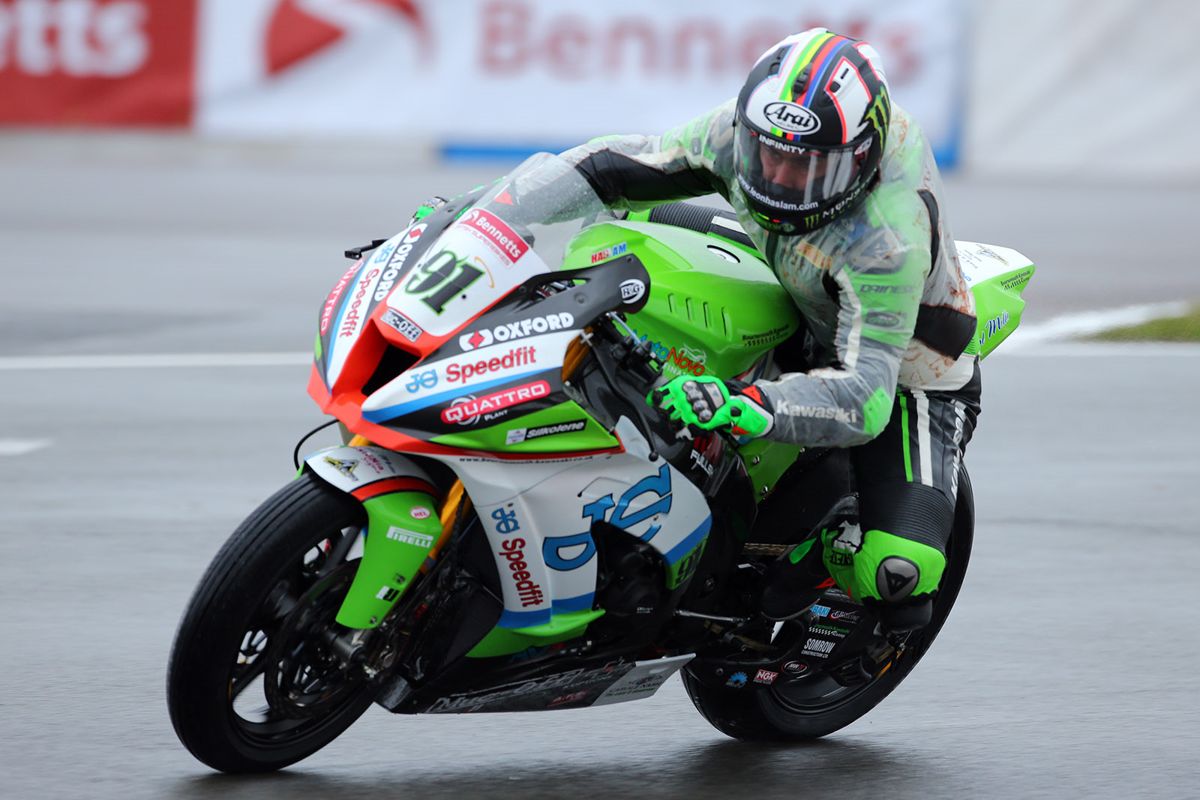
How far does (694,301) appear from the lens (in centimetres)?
411

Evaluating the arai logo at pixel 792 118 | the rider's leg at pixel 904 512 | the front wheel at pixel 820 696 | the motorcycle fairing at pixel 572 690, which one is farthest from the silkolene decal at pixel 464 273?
the front wheel at pixel 820 696

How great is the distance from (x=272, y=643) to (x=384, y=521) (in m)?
0.36

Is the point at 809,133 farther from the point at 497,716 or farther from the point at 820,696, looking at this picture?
the point at 497,716

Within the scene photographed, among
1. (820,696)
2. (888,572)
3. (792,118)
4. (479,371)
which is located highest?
(792,118)

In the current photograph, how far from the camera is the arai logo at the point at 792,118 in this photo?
3.93 metres

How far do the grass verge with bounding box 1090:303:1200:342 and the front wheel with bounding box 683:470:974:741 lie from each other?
537 centimetres

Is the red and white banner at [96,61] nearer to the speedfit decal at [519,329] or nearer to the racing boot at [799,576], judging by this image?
the racing boot at [799,576]

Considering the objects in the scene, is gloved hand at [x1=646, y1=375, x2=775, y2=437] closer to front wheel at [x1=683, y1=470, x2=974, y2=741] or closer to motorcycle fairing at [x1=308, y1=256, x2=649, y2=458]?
motorcycle fairing at [x1=308, y1=256, x2=649, y2=458]

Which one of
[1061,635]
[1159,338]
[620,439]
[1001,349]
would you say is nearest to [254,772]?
[620,439]

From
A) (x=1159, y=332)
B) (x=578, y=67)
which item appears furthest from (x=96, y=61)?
(x=1159, y=332)

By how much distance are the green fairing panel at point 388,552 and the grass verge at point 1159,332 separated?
6.66m

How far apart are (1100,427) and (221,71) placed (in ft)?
28.5

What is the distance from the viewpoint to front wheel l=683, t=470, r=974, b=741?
4762mm

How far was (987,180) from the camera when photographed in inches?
584
